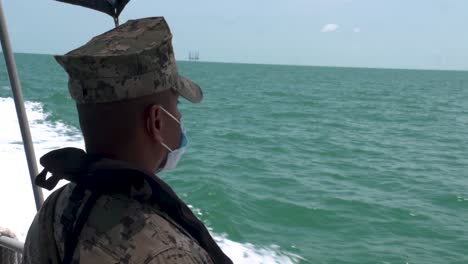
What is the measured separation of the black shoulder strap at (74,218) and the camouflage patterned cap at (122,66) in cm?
19

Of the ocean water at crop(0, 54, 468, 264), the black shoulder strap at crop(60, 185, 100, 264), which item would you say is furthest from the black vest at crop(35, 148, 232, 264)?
the ocean water at crop(0, 54, 468, 264)

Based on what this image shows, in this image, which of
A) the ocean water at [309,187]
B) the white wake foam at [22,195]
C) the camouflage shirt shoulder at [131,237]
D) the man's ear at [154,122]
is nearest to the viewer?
the camouflage shirt shoulder at [131,237]

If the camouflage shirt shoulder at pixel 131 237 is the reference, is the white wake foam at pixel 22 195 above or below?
below

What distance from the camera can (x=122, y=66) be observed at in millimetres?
1107

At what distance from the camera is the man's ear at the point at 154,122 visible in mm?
1153

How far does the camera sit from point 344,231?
27.6ft

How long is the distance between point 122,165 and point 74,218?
0.49 ft

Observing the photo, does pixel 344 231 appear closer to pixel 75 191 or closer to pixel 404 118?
pixel 75 191

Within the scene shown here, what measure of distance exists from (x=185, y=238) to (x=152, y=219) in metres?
0.07

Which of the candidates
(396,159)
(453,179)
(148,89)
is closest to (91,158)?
(148,89)

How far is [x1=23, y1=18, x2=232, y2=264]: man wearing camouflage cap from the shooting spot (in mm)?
1056

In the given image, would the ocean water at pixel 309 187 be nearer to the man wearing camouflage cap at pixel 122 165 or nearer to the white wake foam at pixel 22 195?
the white wake foam at pixel 22 195

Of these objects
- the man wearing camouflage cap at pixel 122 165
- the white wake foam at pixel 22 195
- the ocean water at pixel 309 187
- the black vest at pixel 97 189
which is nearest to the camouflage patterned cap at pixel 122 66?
the man wearing camouflage cap at pixel 122 165

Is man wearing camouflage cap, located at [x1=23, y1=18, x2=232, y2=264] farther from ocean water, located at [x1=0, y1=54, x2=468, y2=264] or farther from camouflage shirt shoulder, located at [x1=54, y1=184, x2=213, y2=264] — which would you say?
ocean water, located at [x1=0, y1=54, x2=468, y2=264]
